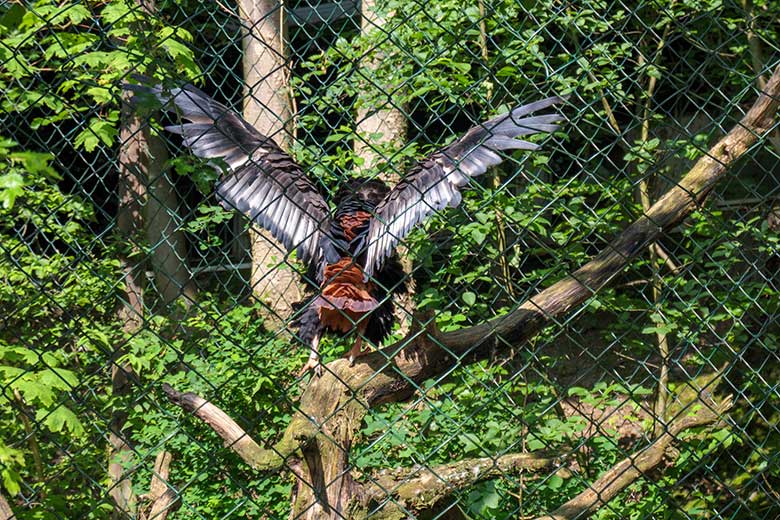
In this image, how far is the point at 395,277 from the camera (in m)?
2.82

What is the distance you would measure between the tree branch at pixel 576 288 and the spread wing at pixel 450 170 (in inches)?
11.4

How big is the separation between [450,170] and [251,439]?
3.07 ft

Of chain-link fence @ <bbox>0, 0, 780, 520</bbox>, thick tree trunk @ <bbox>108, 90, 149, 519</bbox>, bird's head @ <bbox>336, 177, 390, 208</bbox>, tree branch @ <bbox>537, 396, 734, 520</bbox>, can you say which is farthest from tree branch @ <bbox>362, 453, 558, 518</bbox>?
thick tree trunk @ <bbox>108, 90, 149, 519</bbox>

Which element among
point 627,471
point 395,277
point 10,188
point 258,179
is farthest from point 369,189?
point 10,188

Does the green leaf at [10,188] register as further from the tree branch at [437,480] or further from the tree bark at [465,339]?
the tree branch at [437,480]

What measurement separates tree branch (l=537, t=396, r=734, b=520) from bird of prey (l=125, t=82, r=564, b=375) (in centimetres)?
74

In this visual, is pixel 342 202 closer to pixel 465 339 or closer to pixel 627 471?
pixel 465 339

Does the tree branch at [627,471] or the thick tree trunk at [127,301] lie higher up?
the tree branch at [627,471]

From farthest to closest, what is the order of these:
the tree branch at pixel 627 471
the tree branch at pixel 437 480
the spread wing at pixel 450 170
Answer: the tree branch at pixel 437 480 → the tree branch at pixel 627 471 → the spread wing at pixel 450 170

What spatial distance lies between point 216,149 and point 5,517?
109cm

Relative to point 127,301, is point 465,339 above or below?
above

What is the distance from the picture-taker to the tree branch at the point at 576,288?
6.91ft

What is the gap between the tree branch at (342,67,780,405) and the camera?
83.0 inches

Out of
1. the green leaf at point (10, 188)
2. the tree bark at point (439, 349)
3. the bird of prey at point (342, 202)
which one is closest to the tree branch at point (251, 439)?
the tree bark at point (439, 349)
